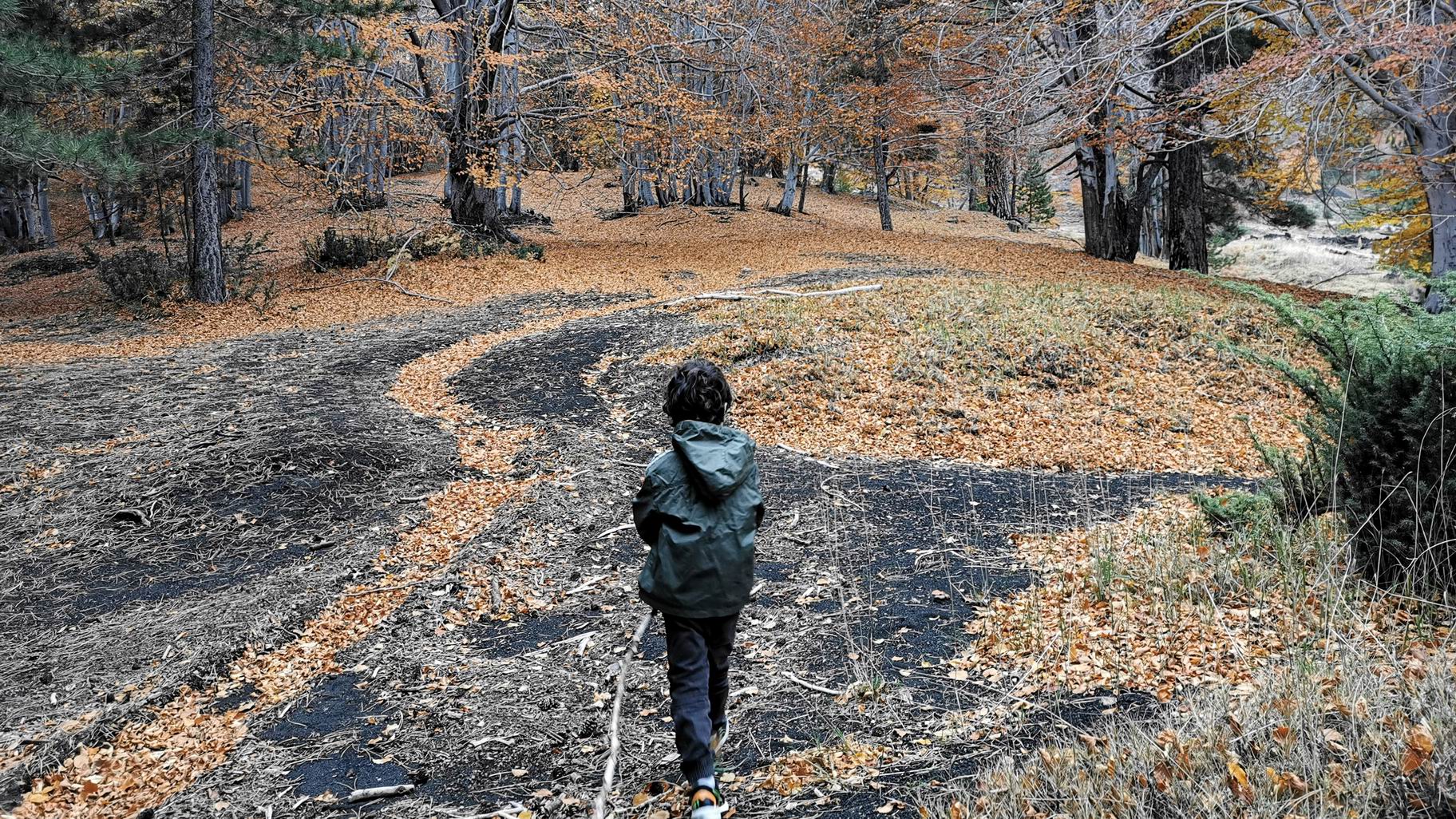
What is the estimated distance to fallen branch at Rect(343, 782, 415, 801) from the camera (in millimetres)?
3703

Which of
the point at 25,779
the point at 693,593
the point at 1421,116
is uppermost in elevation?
the point at 1421,116

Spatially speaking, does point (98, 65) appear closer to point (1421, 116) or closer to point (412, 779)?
point (412, 779)

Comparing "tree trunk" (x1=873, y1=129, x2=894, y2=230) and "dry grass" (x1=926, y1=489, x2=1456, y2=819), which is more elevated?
"tree trunk" (x1=873, y1=129, x2=894, y2=230)

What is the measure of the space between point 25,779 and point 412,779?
6.46ft

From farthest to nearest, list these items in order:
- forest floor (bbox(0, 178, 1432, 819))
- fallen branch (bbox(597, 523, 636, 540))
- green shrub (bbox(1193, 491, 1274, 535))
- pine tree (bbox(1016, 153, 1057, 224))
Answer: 1. pine tree (bbox(1016, 153, 1057, 224))
2. fallen branch (bbox(597, 523, 636, 540))
3. green shrub (bbox(1193, 491, 1274, 535))
4. forest floor (bbox(0, 178, 1432, 819))

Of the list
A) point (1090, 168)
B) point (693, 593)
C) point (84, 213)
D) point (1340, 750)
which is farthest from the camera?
point (84, 213)

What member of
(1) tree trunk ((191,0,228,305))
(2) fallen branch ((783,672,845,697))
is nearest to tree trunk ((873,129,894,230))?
(1) tree trunk ((191,0,228,305))

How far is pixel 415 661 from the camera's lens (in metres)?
4.95

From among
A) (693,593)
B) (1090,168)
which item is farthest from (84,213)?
(693,593)

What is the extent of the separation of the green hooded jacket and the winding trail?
270cm

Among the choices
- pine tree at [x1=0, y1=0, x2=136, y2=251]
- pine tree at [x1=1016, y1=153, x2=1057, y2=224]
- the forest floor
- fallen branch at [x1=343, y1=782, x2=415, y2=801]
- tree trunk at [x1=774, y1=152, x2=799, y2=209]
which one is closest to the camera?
fallen branch at [x1=343, y1=782, x2=415, y2=801]

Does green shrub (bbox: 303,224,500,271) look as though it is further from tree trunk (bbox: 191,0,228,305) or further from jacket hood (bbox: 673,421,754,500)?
jacket hood (bbox: 673,421,754,500)

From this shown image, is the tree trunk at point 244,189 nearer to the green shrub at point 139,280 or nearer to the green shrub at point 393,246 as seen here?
the green shrub at point 393,246

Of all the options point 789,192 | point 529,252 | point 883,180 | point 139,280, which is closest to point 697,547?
point 139,280
